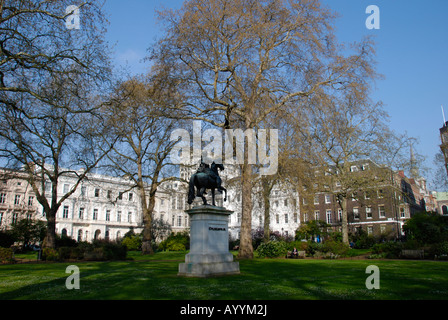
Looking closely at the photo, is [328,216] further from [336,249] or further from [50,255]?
[50,255]

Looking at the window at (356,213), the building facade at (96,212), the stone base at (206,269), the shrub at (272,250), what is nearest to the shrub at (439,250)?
the shrub at (272,250)

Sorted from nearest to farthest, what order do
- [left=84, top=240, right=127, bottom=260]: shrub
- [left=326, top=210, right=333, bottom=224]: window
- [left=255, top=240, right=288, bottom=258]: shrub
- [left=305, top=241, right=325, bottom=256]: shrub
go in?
[left=84, top=240, right=127, bottom=260]: shrub → [left=255, top=240, right=288, bottom=258]: shrub → [left=305, top=241, right=325, bottom=256]: shrub → [left=326, top=210, right=333, bottom=224]: window

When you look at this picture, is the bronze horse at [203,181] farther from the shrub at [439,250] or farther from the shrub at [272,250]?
the shrub at [439,250]

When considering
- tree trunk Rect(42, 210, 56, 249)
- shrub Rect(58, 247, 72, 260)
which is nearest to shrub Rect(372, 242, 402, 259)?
shrub Rect(58, 247, 72, 260)

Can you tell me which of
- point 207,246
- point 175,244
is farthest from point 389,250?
point 175,244

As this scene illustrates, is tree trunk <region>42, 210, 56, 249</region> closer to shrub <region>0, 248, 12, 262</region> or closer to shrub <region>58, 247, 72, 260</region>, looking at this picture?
shrub <region>58, 247, 72, 260</region>

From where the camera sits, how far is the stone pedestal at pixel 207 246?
1195 centimetres

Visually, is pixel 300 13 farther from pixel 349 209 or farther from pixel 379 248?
pixel 349 209

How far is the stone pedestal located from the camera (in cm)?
1195

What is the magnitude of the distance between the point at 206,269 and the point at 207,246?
0.80 meters

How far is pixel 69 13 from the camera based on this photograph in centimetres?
1457
